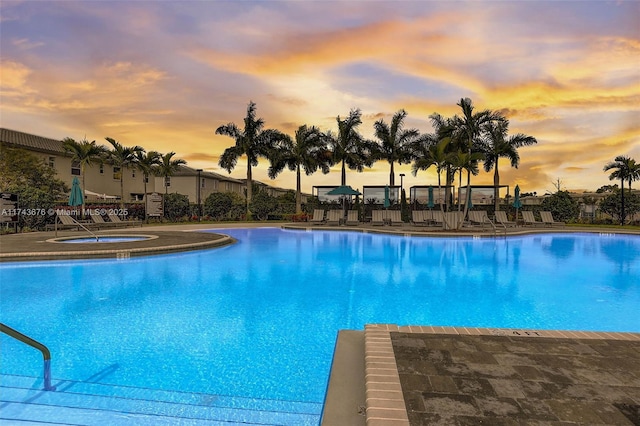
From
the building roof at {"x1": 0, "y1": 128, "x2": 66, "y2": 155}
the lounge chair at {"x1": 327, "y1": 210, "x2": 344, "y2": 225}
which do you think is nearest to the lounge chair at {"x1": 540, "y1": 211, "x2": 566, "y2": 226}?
the lounge chair at {"x1": 327, "y1": 210, "x2": 344, "y2": 225}

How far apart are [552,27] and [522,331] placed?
15.7 metres

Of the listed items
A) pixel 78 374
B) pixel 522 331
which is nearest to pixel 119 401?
pixel 78 374

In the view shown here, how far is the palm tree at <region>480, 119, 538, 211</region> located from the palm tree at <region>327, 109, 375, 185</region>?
10.1 m

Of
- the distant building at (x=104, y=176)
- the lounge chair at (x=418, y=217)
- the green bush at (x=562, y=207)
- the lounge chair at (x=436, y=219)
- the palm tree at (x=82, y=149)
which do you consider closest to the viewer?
the lounge chair at (x=436, y=219)

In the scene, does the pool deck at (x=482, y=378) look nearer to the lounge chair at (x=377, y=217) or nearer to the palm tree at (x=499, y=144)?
the lounge chair at (x=377, y=217)

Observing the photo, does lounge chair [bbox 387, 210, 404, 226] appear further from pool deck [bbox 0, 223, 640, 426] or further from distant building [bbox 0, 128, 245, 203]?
pool deck [bbox 0, 223, 640, 426]

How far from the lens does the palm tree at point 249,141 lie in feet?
102

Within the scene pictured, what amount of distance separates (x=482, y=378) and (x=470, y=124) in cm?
2944

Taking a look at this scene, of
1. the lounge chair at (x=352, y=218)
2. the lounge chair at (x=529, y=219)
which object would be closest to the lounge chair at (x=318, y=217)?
the lounge chair at (x=352, y=218)

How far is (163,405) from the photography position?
11.0 ft

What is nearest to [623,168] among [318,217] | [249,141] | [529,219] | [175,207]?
[529,219]

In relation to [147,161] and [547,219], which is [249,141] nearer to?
[147,161]

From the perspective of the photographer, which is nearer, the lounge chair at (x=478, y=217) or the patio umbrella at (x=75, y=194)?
the patio umbrella at (x=75, y=194)

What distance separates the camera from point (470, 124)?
28.7m
